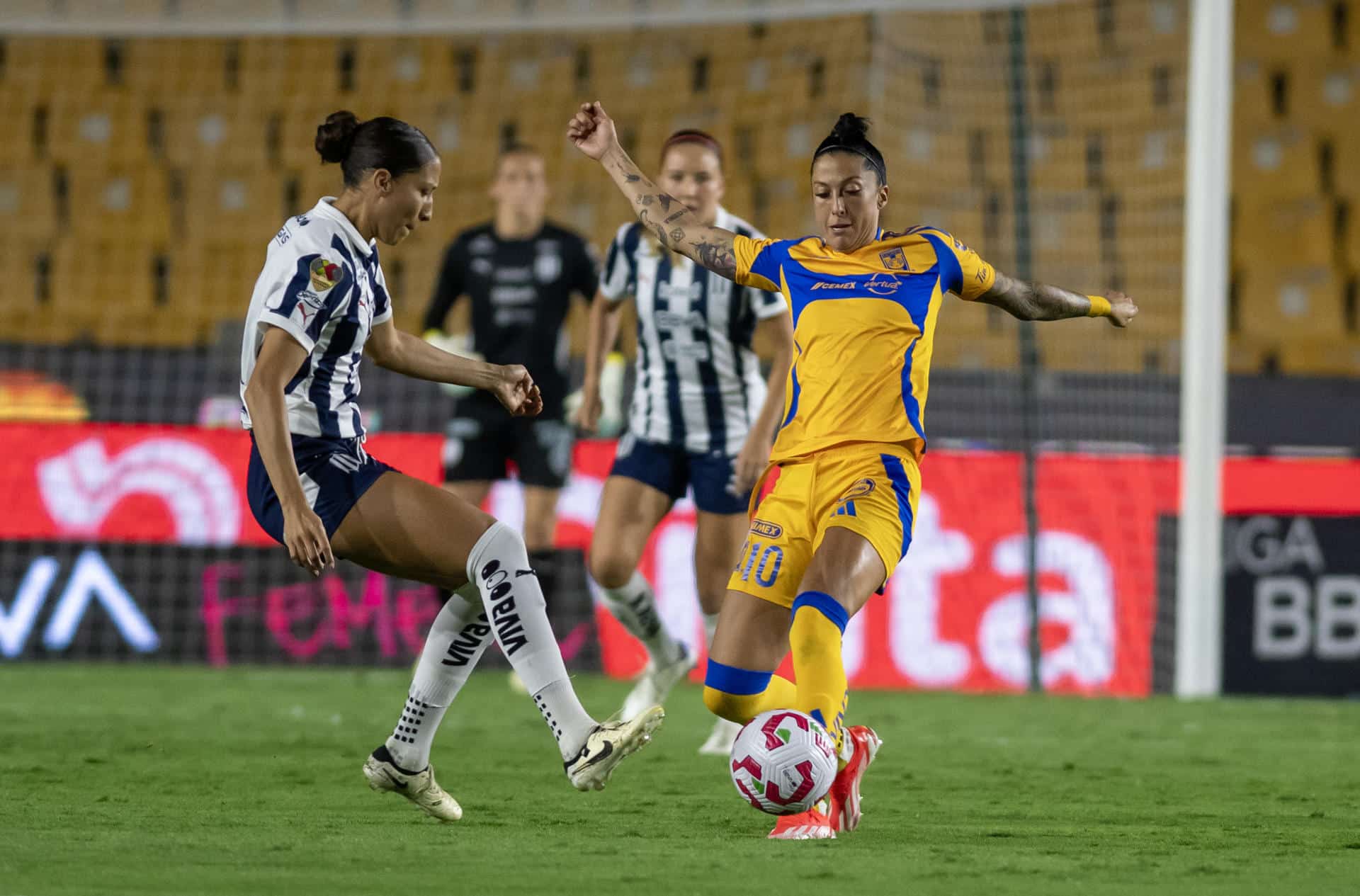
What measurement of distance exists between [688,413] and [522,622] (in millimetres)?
2032

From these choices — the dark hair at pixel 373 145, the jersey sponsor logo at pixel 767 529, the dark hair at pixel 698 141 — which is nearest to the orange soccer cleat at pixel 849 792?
the jersey sponsor logo at pixel 767 529

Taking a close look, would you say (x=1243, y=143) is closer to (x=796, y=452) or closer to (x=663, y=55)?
(x=663, y=55)

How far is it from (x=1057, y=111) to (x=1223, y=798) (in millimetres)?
9183

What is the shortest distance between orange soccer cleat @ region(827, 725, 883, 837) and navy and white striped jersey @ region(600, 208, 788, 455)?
201 centimetres

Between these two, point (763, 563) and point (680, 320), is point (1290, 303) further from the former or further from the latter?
A: point (763, 563)

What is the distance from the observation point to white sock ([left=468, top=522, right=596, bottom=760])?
14.5 ft

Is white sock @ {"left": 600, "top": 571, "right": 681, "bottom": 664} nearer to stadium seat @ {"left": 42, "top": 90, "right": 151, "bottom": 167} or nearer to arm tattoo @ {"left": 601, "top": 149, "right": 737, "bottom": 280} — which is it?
arm tattoo @ {"left": 601, "top": 149, "right": 737, "bottom": 280}

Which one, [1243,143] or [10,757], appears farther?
[1243,143]

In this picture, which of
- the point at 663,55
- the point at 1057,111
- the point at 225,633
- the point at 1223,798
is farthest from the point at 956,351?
the point at 1223,798

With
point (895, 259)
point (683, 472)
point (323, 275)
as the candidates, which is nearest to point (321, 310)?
point (323, 275)

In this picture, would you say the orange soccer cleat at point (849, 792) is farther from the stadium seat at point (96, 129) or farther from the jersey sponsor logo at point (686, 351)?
the stadium seat at point (96, 129)

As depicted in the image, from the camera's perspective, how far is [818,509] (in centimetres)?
453

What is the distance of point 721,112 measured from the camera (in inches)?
539

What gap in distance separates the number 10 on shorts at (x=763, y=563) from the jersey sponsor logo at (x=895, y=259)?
80cm
